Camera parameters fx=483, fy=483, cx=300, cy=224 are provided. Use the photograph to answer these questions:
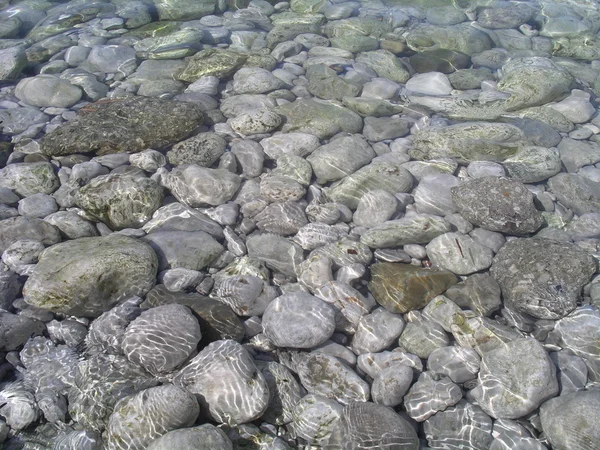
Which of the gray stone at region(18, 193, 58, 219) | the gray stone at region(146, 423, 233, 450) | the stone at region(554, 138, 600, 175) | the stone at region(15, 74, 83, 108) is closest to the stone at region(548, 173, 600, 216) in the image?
the stone at region(554, 138, 600, 175)

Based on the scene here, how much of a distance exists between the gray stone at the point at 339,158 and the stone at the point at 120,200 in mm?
1863

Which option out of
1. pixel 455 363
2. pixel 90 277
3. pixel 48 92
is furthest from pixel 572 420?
pixel 48 92

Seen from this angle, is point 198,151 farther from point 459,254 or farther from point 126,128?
point 459,254

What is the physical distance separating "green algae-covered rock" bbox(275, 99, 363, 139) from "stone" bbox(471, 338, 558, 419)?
11.8ft

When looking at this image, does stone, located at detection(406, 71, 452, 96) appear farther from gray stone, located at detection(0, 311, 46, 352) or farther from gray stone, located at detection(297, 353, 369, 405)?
gray stone, located at detection(0, 311, 46, 352)

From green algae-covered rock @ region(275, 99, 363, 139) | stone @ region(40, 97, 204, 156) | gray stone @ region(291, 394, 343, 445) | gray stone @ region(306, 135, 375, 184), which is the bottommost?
gray stone @ region(291, 394, 343, 445)

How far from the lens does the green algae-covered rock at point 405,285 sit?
4.32 meters

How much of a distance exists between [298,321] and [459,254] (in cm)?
175

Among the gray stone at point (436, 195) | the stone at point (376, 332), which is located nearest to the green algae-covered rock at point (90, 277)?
the stone at point (376, 332)

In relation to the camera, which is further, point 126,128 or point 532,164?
point 126,128

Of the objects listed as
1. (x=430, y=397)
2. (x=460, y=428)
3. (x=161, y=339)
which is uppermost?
(x=161, y=339)

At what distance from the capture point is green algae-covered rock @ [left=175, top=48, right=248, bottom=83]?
749cm

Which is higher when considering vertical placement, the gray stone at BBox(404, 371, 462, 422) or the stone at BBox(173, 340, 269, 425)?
the stone at BBox(173, 340, 269, 425)

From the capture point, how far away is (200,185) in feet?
17.3
